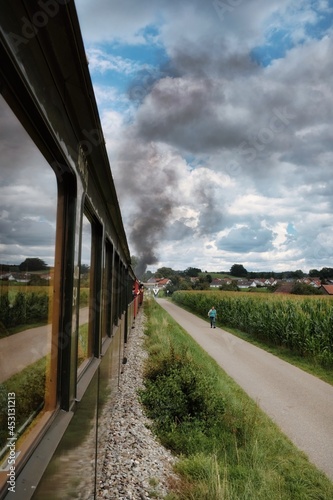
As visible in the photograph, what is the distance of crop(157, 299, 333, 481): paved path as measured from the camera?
613 cm

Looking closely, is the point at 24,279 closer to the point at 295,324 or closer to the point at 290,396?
the point at 290,396

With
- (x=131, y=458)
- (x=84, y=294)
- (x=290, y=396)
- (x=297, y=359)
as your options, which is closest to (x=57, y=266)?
(x=84, y=294)

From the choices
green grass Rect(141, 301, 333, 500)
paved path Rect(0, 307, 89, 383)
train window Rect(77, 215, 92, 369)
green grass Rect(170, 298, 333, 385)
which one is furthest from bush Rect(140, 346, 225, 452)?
green grass Rect(170, 298, 333, 385)

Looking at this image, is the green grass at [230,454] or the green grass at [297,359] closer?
the green grass at [230,454]

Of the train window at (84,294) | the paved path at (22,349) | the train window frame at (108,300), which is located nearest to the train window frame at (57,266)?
the paved path at (22,349)

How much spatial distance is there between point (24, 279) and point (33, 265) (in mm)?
112

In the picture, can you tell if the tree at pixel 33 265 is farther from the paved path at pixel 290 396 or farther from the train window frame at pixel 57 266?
the paved path at pixel 290 396

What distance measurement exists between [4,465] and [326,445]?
223 inches

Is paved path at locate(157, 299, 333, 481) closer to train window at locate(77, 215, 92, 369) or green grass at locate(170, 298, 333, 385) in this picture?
green grass at locate(170, 298, 333, 385)

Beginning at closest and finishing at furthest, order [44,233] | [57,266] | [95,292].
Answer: [44,233], [57,266], [95,292]

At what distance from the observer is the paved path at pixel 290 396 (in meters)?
6.13

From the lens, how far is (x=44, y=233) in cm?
177

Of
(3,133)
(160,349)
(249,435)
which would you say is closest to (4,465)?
(3,133)

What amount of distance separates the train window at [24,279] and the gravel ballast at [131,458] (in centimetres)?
195
